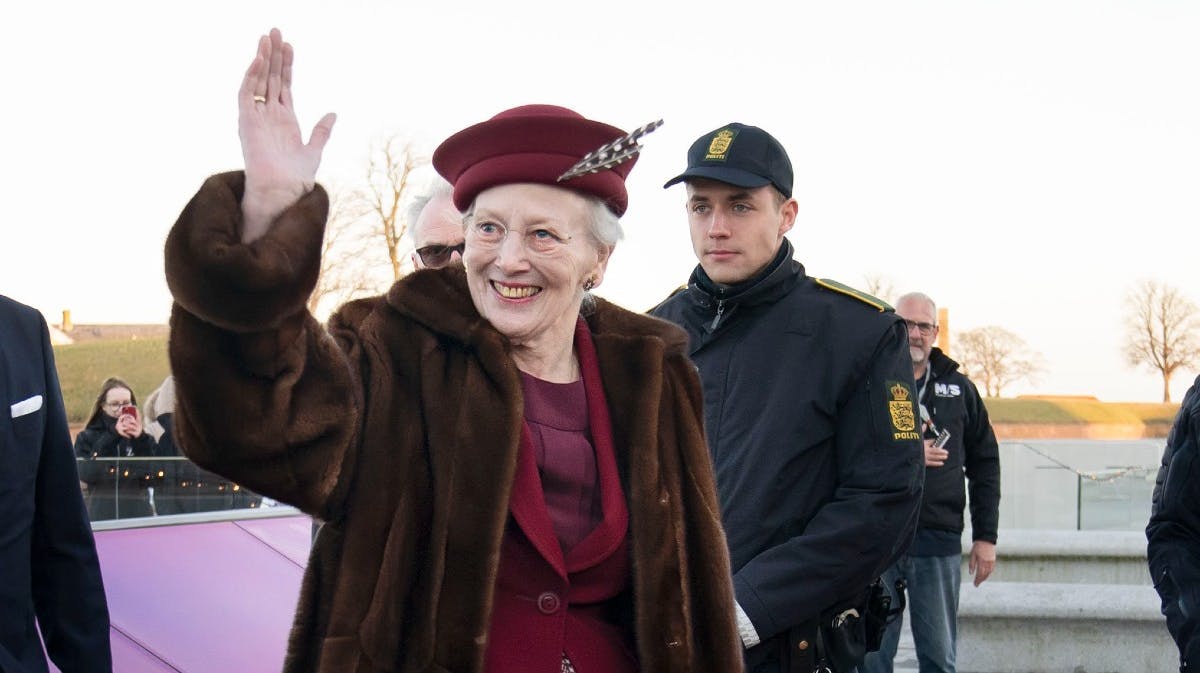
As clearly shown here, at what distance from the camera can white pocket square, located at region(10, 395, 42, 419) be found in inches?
109

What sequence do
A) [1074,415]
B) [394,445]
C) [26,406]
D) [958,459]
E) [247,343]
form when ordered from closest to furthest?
[247,343], [394,445], [26,406], [958,459], [1074,415]

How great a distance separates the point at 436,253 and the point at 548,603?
144cm

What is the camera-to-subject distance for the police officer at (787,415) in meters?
3.39

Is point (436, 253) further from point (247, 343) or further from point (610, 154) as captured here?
point (247, 343)

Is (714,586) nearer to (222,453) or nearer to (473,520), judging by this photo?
(473,520)

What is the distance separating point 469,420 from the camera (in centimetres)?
219

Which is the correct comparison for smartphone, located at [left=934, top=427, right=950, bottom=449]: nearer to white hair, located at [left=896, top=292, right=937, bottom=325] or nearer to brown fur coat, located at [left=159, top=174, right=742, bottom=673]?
white hair, located at [left=896, top=292, right=937, bottom=325]

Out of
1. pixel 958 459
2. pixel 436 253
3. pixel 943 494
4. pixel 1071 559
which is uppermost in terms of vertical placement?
pixel 436 253

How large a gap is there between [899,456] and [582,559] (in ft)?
4.86

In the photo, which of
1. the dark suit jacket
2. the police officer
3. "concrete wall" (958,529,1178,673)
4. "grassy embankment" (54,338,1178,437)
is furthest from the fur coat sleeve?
"grassy embankment" (54,338,1178,437)

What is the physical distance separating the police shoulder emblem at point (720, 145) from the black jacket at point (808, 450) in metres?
0.35

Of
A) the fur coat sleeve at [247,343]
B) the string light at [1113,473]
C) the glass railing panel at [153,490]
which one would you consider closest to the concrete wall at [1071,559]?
the string light at [1113,473]

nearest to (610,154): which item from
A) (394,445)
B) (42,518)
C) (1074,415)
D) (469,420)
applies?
(469,420)

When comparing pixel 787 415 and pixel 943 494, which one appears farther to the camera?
pixel 943 494
